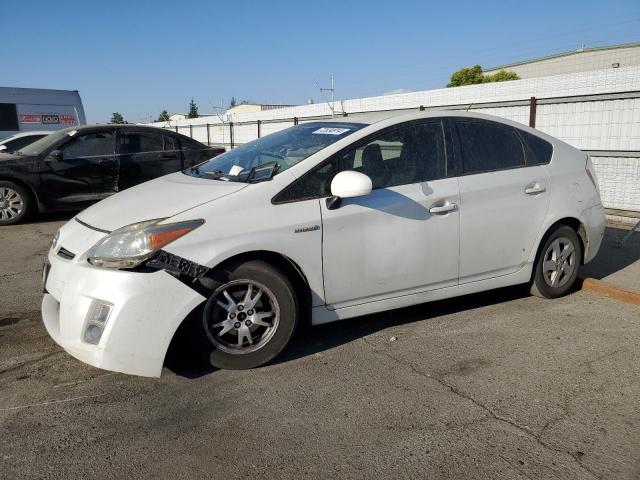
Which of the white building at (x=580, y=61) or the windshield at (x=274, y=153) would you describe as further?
the white building at (x=580, y=61)

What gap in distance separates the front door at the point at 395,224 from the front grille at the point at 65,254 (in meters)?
1.57

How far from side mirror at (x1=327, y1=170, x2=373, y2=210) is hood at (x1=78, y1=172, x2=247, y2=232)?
2.00 ft

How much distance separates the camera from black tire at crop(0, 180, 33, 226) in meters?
8.79

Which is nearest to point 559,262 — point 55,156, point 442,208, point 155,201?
point 442,208

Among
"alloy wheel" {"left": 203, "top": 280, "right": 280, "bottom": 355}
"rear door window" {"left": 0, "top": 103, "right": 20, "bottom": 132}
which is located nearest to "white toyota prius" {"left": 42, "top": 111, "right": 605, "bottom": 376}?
"alloy wheel" {"left": 203, "top": 280, "right": 280, "bottom": 355}

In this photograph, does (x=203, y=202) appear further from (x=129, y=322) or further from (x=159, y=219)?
(x=129, y=322)

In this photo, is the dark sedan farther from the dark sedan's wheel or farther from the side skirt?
the side skirt

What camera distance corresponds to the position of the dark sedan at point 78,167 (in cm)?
877

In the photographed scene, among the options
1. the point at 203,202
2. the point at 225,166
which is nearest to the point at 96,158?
the point at 225,166

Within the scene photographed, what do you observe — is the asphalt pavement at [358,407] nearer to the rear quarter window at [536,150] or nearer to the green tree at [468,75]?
the rear quarter window at [536,150]

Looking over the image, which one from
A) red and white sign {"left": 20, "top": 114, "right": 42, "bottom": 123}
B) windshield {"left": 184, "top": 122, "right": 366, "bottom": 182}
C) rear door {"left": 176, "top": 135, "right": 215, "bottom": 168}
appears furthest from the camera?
red and white sign {"left": 20, "top": 114, "right": 42, "bottom": 123}

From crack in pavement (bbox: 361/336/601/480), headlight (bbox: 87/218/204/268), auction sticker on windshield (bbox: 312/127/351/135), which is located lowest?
crack in pavement (bbox: 361/336/601/480)

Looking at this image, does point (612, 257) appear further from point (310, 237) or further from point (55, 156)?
point (55, 156)

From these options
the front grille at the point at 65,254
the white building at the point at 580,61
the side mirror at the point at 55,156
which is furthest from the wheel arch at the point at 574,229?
the white building at the point at 580,61
